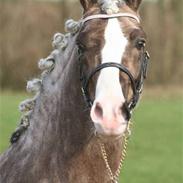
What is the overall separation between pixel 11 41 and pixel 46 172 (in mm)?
26986

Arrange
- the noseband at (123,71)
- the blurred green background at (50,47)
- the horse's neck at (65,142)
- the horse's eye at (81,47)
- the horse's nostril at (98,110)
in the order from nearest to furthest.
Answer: the horse's nostril at (98,110) < the noseband at (123,71) < the horse's eye at (81,47) < the horse's neck at (65,142) < the blurred green background at (50,47)

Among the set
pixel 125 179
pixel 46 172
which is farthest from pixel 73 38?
pixel 125 179

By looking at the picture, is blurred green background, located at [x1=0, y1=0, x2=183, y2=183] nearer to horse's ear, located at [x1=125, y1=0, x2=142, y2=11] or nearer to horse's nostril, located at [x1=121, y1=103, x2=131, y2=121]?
horse's ear, located at [x1=125, y1=0, x2=142, y2=11]

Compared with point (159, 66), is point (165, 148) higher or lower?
higher

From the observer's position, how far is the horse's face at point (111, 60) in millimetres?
3459

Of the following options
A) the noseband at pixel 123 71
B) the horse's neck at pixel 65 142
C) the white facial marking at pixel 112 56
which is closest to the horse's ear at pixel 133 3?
the noseband at pixel 123 71

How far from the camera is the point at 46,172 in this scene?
3.98 m

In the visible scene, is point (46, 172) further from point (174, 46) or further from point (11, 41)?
point (174, 46)

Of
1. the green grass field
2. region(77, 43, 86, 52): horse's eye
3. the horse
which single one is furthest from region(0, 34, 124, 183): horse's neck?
the green grass field

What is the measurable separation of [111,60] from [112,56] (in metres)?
0.03

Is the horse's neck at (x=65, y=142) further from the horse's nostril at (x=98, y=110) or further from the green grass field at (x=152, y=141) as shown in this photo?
the green grass field at (x=152, y=141)

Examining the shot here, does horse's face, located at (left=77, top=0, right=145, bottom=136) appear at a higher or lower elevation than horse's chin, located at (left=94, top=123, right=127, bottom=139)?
higher

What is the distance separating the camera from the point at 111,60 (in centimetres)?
366

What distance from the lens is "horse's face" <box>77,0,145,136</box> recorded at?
11.3 ft
